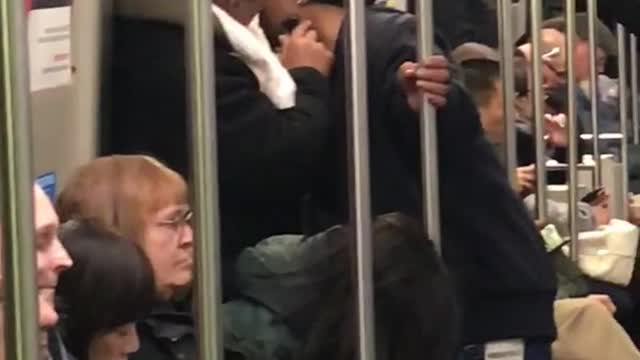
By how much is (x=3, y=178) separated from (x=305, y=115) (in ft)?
2.99

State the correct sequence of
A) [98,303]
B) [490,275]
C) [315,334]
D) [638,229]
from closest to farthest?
[98,303], [315,334], [490,275], [638,229]

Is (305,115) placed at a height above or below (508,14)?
below

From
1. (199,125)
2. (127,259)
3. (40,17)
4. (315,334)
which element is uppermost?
(40,17)

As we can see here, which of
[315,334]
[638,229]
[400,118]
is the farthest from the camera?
[638,229]

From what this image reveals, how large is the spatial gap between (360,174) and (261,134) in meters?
0.22

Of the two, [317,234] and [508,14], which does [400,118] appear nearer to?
[317,234]

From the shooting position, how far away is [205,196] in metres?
1.29

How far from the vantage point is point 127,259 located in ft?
4.99

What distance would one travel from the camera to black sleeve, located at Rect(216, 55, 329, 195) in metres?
1.77

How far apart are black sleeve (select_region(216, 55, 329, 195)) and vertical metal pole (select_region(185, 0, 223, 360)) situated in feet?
1.47

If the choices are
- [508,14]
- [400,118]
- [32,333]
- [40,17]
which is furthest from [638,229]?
[32,333]

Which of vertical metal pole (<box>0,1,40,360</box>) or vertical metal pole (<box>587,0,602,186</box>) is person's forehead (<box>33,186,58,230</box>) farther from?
vertical metal pole (<box>587,0,602,186</box>)

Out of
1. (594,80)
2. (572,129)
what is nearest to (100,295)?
(572,129)

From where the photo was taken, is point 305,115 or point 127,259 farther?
point 305,115
